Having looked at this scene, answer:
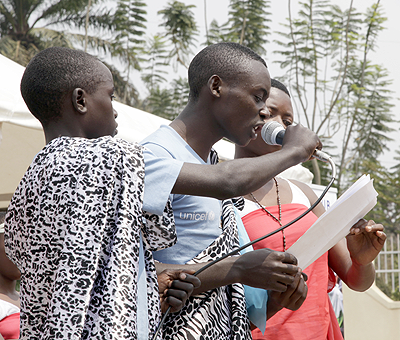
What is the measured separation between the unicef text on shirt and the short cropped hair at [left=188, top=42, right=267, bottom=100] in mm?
493

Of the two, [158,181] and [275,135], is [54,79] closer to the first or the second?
[158,181]

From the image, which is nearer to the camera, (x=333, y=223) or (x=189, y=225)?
(x=189, y=225)

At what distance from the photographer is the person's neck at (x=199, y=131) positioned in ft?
6.04

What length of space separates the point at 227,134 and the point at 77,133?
56cm

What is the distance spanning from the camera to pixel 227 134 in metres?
1.85

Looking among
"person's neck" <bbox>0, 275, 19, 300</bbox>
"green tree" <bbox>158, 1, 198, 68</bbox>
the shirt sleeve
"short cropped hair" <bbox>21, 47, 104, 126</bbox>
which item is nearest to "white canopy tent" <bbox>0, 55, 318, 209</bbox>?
"person's neck" <bbox>0, 275, 19, 300</bbox>

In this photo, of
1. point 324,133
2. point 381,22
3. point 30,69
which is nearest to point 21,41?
point 324,133

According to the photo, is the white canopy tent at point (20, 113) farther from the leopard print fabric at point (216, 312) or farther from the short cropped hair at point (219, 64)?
the leopard print fabric at point (216, 312)

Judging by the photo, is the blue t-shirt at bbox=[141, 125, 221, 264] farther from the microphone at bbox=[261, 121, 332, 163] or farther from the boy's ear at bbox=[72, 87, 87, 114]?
the microphone at bbox=[261, 121, 332, 163]

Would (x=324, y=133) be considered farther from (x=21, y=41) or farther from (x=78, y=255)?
(x=78, y=255)

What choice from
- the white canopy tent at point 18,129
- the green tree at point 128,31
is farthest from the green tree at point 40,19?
the white canopy tent at point 18,129

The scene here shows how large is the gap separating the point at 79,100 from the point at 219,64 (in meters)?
0.58

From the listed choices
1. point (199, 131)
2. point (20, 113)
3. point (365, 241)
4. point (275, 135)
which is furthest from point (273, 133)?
point (20, 113)

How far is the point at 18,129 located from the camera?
17.1 ft
